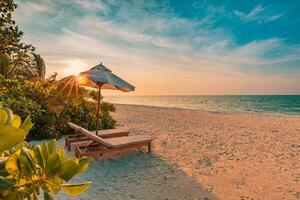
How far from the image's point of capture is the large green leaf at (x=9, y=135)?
533mm

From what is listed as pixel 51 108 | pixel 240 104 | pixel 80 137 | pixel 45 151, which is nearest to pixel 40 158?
pixel 45 151

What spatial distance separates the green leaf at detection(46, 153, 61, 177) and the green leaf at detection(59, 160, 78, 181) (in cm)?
2

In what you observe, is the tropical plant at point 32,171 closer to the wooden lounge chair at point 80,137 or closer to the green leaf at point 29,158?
the green leaf at point 29,158

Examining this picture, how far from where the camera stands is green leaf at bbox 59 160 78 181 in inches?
25.0

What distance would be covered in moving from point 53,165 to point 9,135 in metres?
0.14

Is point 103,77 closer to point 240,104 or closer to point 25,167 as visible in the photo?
point 25,167

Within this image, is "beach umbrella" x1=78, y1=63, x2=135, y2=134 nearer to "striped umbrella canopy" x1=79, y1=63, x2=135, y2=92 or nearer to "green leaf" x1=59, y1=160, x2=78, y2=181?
"striped umbrella canopy" x1=79, y1=63, x2=135, y2=92

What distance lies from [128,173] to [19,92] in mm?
5478

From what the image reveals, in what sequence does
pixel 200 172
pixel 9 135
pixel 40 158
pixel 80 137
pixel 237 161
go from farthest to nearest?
1. pixel 80 137
2. pixel 237 161
3. pixel 200 172
4. pixel 40 158
5. pixel 9 135

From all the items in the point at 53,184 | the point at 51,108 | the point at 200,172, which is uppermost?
the point at 53,184

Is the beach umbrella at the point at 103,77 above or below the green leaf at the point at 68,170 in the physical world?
above

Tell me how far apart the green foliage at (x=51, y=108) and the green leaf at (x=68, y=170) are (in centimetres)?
820

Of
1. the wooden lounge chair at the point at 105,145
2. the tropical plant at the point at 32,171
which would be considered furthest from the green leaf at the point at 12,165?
the wooden lounge chair at the point at 105,145

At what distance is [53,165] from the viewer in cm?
62
